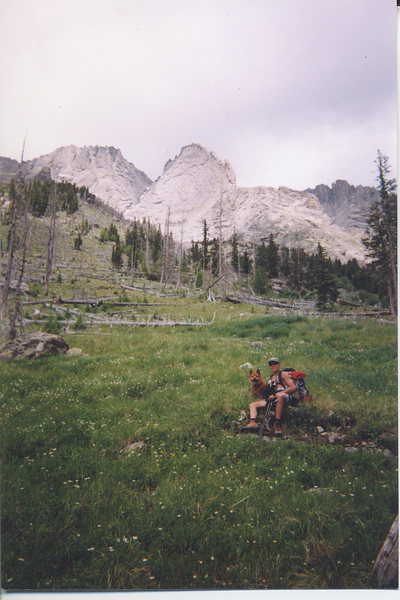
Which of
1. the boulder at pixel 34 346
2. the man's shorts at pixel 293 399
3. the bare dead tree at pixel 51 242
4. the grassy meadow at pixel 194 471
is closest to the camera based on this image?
the grassy meadow at pixel 194 471

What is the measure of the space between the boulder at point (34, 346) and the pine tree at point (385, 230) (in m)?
5.55

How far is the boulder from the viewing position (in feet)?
13.2

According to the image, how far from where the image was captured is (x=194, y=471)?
286cm

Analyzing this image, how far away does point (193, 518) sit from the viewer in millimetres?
2441

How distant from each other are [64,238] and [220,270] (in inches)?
138

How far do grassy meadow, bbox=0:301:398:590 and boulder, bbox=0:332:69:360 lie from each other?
6.6 inches

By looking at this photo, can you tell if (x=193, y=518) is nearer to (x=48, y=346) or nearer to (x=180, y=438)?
(x=180, y=438)

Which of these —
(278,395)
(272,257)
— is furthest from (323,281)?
(278,395)

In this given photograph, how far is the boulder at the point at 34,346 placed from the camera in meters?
4.01

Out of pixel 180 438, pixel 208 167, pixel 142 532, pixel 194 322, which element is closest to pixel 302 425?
pixel 180 438

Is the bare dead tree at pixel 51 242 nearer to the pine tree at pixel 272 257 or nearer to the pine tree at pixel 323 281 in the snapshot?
the pine tree at pixel 272 257

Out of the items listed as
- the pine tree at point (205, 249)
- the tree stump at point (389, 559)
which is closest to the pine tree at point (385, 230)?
the tree stump at point (389, 559)

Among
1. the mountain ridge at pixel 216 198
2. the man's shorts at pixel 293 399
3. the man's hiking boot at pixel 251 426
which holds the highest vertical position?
the mountain ridge at pixel 216 198

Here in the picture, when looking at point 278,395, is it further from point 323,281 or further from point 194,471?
point 323,281
